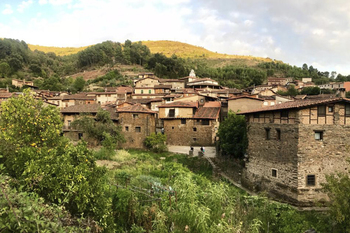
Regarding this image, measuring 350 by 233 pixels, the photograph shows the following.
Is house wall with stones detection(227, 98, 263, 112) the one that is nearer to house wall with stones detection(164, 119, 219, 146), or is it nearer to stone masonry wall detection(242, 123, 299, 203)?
house wall with stones detection(164, 119, 219, 146)

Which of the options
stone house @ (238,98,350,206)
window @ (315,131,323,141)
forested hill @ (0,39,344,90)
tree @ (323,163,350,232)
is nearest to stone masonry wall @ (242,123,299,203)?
stone house @ (238,98,350,206)

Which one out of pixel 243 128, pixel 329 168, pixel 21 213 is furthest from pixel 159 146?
pixel 21 213

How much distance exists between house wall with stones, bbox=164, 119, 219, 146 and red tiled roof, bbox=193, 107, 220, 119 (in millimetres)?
735

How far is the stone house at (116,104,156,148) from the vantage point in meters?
30.9

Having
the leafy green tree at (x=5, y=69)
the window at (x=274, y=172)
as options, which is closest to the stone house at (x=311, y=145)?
the window at (x=274, y=172)

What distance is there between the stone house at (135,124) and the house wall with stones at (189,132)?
2.91m

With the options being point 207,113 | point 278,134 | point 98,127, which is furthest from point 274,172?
point 98,127

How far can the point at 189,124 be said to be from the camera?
102 feet

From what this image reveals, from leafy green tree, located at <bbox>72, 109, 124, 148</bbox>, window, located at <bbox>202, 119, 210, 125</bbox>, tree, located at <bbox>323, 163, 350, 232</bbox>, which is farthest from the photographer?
window, located at <bbox>202, 119, 210, 125</bbox>

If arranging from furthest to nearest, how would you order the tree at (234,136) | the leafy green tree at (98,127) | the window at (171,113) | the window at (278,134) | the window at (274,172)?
the window at (171,113), the leafy green tree at (98,127), the tree at (234,136), the window at (274,172), the window at (278,134)

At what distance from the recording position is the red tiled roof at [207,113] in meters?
30.2

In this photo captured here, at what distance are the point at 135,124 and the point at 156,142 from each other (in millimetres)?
4478

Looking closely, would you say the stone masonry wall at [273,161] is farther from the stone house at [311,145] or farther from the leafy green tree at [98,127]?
the leafy green tree at [98,127]

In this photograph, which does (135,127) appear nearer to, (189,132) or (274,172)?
(189,132)
